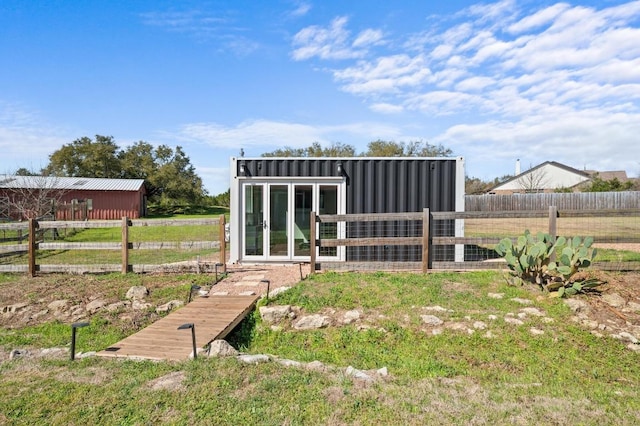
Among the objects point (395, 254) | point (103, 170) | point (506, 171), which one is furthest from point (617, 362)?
point (506, 171)

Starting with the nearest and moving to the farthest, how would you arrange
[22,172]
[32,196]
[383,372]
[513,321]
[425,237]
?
[383,372] < [513,321] < [425,237] < [32,196] < [22,172]

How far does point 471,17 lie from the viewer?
8.95 m

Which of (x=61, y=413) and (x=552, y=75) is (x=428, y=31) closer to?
(x=552, y=75)

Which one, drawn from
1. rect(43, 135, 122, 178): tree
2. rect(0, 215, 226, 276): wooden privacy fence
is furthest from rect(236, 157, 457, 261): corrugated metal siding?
rect(43, 135, 122, 178): tree

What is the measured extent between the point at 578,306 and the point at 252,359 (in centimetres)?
450

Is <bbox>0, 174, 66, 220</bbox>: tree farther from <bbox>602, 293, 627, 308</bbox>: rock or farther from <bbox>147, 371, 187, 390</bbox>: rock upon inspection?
<bbox>602, 293, 627, 308</bbox>: rock

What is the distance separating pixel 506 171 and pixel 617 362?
162 feet

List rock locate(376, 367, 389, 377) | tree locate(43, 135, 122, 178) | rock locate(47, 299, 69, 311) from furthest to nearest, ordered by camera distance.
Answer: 1. tree locate(43, 135, 122, 178)
2. rock locate(47, 299, 69, 311)
3. rock locate(376, 367, 389, 377)

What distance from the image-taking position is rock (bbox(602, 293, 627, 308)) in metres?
5.35

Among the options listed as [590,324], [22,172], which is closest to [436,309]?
[590,324]

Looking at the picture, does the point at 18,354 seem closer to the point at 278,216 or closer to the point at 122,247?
the point at 122,247

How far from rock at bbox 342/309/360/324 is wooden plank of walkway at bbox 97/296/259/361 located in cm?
145

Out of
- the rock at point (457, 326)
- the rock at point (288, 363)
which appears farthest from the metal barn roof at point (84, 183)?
the rock at point (457, 326)

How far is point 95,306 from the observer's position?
592 cm
